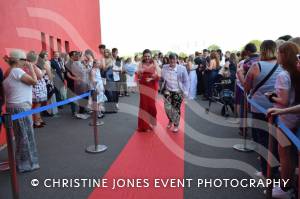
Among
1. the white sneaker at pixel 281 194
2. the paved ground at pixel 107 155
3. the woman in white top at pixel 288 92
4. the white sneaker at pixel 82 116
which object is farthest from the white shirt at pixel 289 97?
the white sneaker at pixel 82 116

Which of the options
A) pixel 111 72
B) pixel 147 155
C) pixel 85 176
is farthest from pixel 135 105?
pixel 85 176

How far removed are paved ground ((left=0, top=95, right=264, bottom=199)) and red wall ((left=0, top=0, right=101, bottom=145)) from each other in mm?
1428

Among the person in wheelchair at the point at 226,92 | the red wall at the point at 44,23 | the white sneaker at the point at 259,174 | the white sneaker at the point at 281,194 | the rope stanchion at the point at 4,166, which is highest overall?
the red wall at the point at 44,23

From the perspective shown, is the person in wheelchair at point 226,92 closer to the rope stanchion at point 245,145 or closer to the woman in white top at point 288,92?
the rope stanchion at point 245,145

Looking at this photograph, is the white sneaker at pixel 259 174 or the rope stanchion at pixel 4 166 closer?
the white sneaker at pixel 259 174

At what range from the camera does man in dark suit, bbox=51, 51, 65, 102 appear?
29.2ft

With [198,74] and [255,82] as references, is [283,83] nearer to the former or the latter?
[255,82]

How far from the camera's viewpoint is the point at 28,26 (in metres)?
7.72

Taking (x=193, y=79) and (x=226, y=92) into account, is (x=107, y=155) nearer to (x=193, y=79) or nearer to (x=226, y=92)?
(x=226, y=92)

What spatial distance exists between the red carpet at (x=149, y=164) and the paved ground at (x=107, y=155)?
0.42 ft

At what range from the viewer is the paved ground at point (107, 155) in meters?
3.70

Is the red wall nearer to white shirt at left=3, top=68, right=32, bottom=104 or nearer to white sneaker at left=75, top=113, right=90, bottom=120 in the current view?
white shirt at left=3, top=68, right=32, bottom=104

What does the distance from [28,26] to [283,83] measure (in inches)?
268

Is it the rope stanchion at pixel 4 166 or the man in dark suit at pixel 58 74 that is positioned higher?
the man in dark suit at pixel 58 74
